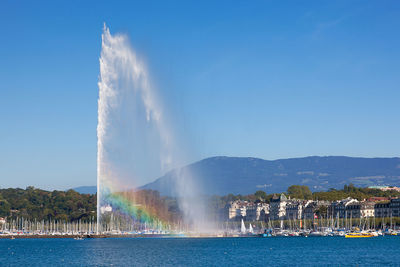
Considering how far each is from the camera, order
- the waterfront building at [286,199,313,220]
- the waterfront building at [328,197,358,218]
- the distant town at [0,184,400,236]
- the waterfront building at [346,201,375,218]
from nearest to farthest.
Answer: the distant town at [0,184,400,236] → the waterfront building at [346,201,375,218] → the waterfront building at [328,197,358,218] → the waterfront building at [286,199,313,220]

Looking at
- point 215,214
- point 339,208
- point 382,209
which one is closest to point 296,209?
point 339,208

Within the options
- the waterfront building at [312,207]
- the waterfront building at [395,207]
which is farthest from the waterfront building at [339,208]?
the waterfront building at [395,207]

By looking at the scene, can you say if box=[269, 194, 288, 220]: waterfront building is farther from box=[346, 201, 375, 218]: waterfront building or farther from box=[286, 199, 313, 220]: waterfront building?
box=[346, 201, 375, 218]: waterfront building

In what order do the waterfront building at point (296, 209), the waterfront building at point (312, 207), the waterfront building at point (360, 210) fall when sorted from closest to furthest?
the waterfront building at point (360, 210) < the waterfront building at point (312, 207) < the waterfront building at point (296, 209)

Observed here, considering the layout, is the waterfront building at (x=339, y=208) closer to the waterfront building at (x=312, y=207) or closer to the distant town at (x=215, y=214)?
the distant town at (x=215, y=214)

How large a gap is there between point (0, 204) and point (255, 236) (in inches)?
3482

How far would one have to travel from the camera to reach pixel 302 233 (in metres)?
130

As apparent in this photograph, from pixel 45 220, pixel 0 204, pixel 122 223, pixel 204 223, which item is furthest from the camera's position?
pixel 0 204

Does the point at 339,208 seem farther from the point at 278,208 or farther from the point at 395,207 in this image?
the point at 278,208

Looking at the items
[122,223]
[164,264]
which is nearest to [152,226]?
[122,223]

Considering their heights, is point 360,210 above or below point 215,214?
above

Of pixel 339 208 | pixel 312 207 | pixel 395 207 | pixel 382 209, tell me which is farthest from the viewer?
pixel 312 207

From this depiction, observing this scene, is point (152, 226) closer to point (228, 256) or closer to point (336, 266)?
point (228, 256)

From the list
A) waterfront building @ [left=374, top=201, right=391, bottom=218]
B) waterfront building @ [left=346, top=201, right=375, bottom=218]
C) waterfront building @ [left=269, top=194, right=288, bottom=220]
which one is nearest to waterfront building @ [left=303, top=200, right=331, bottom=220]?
waterfront building @ [left=346, top=201, right=375, bottom=218]
